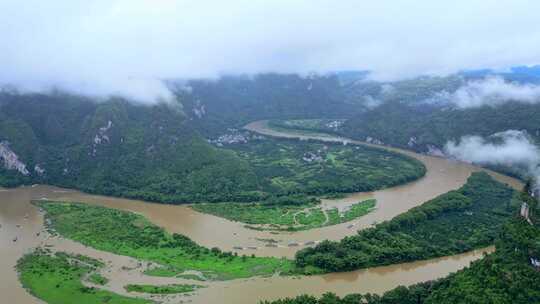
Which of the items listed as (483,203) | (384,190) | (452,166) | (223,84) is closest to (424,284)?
(483,203)

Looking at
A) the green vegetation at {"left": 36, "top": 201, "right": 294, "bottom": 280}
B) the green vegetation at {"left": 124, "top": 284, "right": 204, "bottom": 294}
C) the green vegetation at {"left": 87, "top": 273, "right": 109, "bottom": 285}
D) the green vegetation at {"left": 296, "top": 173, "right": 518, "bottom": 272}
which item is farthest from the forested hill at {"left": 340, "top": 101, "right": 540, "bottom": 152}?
the green vegetation at {"left": 87, "top": 273, "right": 109, "bottom": 285}

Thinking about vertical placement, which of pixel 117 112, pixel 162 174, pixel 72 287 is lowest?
pixel 72 287

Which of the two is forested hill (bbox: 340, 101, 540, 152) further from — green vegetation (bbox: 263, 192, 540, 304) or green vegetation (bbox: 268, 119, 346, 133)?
green vegetation (bbox: 263, 192, 540, 304)

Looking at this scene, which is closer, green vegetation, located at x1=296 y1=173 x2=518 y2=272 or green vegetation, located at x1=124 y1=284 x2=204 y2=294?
green vegetation, located at x1=124 y1=284 x2=204 y2=294

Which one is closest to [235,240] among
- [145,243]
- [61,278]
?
[145,243]

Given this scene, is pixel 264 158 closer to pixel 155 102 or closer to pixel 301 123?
pixel 155 102
